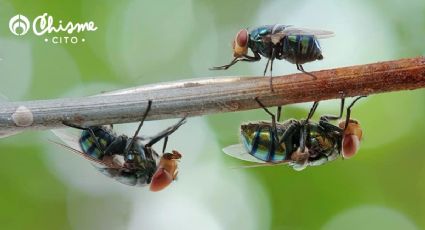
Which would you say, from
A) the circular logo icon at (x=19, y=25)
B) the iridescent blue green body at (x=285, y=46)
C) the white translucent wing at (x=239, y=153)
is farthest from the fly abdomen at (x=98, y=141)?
the circular logo icon at (x=19, y=25)

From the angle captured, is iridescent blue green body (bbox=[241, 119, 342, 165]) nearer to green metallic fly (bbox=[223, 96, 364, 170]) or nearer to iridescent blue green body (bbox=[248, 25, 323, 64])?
green metallic fly (bbox=[223, 96, 364, 170])

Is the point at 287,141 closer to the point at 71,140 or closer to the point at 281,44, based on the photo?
the point at 281,44

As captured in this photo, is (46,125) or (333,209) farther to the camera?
(333,209)

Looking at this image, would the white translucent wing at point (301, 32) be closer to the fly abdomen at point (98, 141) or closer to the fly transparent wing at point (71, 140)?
the fly abdomen at point (98, 141)

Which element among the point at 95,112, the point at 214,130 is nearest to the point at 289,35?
the point at 95,112

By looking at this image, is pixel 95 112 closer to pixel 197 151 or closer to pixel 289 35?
pixel 289 35

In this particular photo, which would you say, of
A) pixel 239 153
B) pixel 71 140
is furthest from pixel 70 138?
pixel 239 153
